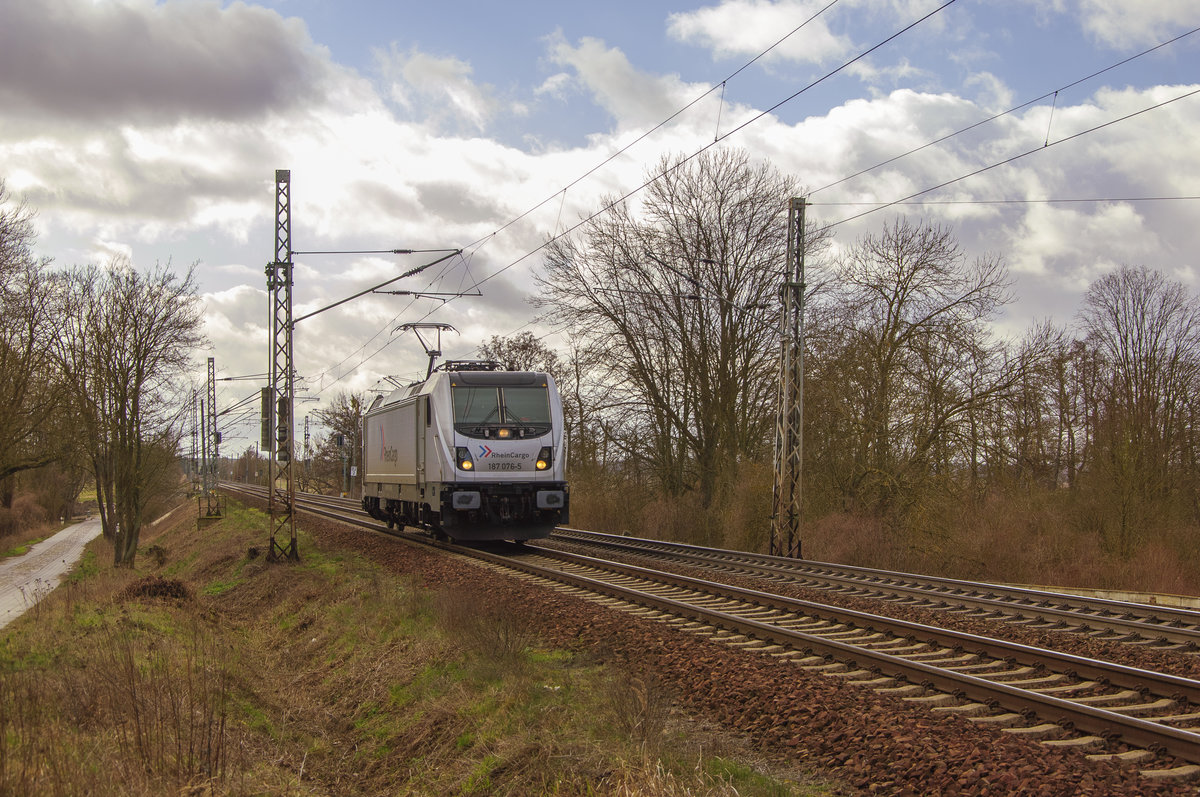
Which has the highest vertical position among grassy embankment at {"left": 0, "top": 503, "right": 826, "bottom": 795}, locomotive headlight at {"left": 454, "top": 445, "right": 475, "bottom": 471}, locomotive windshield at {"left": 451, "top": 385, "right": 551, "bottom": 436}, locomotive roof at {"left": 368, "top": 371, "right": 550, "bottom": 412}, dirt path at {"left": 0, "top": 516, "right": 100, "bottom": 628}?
locomotive roof at {"left": 368, "top": 371, "right": 550, "bottom": 412}

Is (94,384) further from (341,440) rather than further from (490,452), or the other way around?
(341,440)

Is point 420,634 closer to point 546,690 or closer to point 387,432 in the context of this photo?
point 546,690

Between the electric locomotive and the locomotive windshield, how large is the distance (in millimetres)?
20

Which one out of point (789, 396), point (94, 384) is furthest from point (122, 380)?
point (789, 396)

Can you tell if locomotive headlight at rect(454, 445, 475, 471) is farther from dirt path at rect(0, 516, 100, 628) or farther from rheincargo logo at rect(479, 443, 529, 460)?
dirt path at rect(0, 516, 100, 628)

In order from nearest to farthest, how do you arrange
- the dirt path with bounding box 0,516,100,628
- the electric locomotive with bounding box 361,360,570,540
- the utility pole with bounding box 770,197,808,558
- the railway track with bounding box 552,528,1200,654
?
the railway track with bounding box 552,528,1200,654 → the electric locomotive with bounding box 361,360,570,540 → the utility pole with bounding box 770,197,808,558 → the dirt path with bounding box 0,516,100,628

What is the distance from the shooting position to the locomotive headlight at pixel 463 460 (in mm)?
17812

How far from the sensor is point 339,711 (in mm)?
9477

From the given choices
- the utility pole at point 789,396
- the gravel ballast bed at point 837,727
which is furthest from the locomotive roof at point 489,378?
the gravel ballast bed at point 837,727

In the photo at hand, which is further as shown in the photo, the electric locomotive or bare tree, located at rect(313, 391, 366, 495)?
bare tree, located at rect(313, 391, 366, 495)

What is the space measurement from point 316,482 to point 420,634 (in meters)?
75.9

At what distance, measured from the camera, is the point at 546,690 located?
7.68m

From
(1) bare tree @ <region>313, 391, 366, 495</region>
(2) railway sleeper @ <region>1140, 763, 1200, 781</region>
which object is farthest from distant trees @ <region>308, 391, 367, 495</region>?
(2) railway sleeper @ <region>1140, 763, 1200, 781</region>

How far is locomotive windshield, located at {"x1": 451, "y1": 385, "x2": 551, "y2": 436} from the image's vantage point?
18.1 metres
